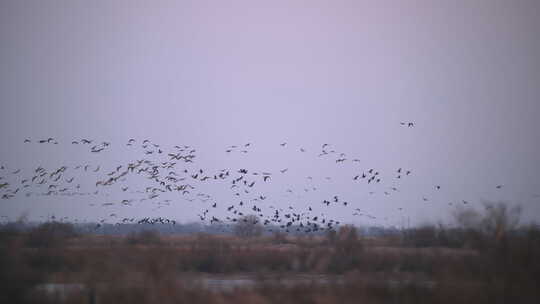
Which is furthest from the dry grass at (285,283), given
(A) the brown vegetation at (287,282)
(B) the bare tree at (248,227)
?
(B) the bare tree at (248,227)

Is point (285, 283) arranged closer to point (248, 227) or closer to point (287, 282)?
point (287, 282)

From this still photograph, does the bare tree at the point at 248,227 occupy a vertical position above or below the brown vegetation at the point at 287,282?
above

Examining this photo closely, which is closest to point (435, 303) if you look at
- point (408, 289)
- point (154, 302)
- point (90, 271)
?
point (408, 289)

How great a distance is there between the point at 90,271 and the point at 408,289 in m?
11.0

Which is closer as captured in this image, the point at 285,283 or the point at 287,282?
the point at 285,283

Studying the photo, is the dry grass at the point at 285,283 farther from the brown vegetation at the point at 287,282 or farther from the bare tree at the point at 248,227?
the bare tree at the point at 248,227

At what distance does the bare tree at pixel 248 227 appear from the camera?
7588cm

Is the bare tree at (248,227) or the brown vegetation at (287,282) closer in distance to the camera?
the brown vegetation at (287,282)

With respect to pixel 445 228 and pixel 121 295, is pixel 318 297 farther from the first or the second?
pixel 445 228

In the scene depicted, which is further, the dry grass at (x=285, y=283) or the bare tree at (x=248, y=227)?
the bare tree at (x=248, y=227)

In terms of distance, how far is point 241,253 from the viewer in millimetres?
39125

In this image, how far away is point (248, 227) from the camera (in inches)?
3027

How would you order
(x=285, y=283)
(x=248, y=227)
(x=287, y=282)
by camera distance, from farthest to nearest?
(x=248, y=227), (x=287, y=282), (x=285, y=283)

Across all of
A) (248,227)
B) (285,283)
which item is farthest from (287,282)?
(248,227)
